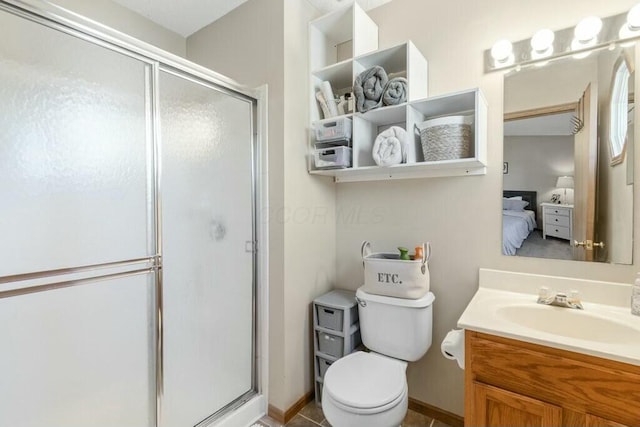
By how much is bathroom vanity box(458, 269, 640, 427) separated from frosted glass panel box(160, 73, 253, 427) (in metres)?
1.18

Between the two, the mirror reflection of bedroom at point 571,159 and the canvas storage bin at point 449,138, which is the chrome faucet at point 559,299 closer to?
the mirror reflection of bedroom at point 571,159

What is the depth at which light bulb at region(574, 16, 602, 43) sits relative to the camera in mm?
1297

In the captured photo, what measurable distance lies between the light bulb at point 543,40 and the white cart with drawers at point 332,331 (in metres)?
1.57

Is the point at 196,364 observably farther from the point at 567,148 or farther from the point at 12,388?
the point at 567,148

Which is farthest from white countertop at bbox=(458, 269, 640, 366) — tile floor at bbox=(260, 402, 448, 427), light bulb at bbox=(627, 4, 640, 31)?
light bulb at bbox=(627, 4, 640, 31)

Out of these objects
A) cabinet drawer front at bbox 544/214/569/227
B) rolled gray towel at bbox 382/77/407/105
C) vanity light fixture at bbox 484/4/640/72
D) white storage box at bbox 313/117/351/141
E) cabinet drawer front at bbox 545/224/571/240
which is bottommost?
cabinet drawer front at bbox 545/224/571/240

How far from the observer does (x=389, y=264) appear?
1591 mm

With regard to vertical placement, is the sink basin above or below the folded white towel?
below

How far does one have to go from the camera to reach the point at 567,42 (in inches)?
54.1

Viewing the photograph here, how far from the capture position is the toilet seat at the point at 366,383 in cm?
125

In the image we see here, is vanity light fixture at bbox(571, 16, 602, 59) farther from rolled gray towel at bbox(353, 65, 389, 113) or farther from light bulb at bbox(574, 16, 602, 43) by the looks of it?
rolled gray towel at bbox(353, 65, 389, 113)

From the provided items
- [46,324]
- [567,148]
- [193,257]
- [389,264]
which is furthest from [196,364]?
[567,148]

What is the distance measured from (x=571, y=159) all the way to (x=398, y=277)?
0.94 m

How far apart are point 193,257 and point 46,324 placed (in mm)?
583
